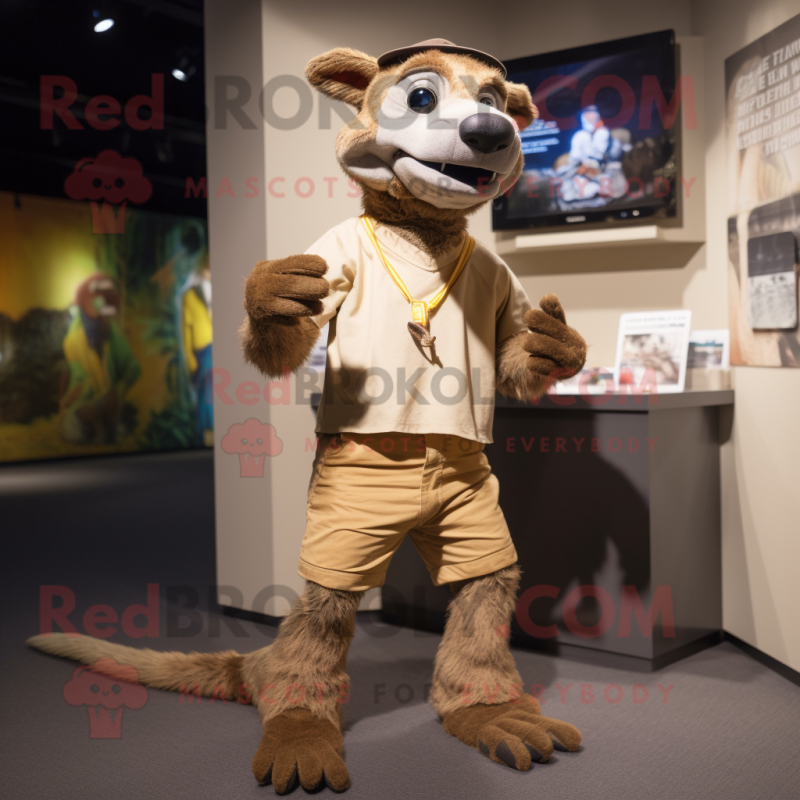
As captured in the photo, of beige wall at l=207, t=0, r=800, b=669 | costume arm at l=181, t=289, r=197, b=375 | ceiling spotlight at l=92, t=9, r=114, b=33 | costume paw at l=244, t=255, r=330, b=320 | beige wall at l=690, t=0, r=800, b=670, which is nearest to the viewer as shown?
costume paw at l=244, t=255, r=330, b=320

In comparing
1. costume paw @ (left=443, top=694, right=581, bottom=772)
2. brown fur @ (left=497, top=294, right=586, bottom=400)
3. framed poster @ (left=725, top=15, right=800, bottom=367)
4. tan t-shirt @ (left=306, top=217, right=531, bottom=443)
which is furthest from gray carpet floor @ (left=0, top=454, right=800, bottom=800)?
framed poster @ (left=725, top=15, right=800, bottom=367)

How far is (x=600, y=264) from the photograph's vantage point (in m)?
3.16

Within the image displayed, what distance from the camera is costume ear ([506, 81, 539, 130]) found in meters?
2.08

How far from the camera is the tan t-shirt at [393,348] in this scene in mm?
1949

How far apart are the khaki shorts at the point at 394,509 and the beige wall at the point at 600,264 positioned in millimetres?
983

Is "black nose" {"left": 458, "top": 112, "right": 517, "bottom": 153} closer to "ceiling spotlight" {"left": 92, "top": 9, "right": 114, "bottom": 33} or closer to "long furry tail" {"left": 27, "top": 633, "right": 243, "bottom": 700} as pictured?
"long furry tail" {"left": 27, "top": 633, "right": 243, "bottom": 700}

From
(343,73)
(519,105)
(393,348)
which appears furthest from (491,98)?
(393,348)

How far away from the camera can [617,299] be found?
10.3 ft

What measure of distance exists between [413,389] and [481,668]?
28.6 inches

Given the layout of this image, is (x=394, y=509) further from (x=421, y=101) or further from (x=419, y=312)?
(x=421, y=101)

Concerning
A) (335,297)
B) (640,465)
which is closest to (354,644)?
(640,465)

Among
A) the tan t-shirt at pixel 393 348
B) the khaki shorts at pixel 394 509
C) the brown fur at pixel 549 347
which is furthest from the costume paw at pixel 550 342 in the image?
the khaki shorts at pixel 394 509

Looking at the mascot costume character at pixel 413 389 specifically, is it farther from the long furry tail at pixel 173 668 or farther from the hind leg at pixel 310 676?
the long furry tail at pixel 173 668

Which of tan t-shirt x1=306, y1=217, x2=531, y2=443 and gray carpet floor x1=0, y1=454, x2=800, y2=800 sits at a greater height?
tan t-shirt x1=306, y1=217, x2=531, y2=443
